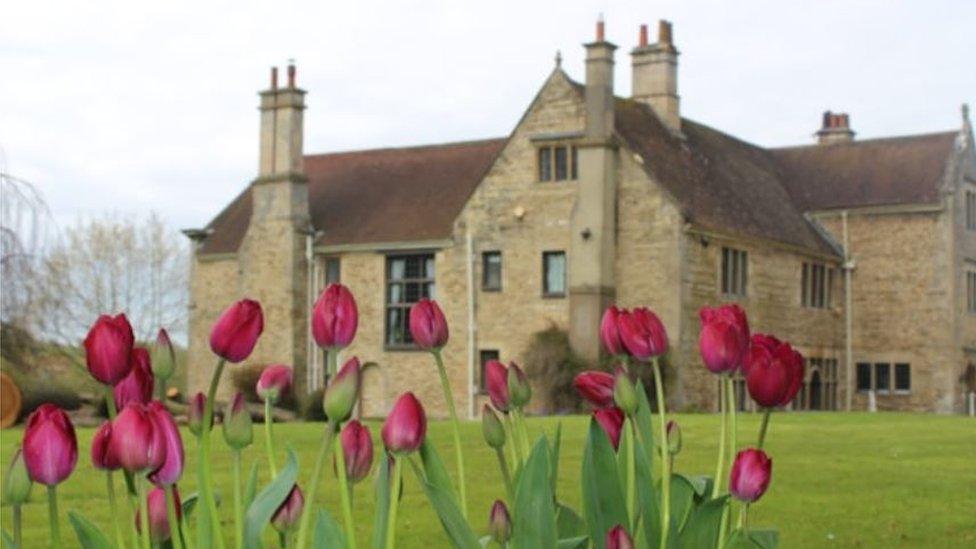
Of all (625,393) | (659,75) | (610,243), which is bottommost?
(625,393)

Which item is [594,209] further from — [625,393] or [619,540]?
[619,540]

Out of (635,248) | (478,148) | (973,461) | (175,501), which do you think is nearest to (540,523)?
(175,501)

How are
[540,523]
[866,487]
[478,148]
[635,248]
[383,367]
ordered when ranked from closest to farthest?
[540,523]
[866,487]
[635,248]
[383,367]
[478,148]

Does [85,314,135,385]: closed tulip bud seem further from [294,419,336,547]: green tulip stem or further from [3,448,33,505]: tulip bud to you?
[294,419,336,547]: green tulip stem

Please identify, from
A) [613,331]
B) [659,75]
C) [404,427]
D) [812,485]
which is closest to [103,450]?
[404,427]

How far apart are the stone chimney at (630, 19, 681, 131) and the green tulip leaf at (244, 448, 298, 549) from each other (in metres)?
41.6

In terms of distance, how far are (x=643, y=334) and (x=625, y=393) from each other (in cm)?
18

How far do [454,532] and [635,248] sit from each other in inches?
1473

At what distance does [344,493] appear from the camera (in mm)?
3865

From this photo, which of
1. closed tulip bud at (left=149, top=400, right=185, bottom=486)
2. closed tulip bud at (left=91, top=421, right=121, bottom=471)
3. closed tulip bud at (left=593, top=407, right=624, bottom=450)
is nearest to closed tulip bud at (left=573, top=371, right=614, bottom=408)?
closed tulip bud at (left=593, top=407, right=624, bottom=450)

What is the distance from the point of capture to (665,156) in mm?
42969

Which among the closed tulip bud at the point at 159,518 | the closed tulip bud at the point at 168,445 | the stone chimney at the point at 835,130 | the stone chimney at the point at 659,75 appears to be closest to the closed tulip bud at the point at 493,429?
the closed tulip bud at the point at 159,518

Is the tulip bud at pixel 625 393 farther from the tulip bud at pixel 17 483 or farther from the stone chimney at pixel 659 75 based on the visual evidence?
the stone chimney at pixel 659 75

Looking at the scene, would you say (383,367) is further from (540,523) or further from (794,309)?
(540,523)
